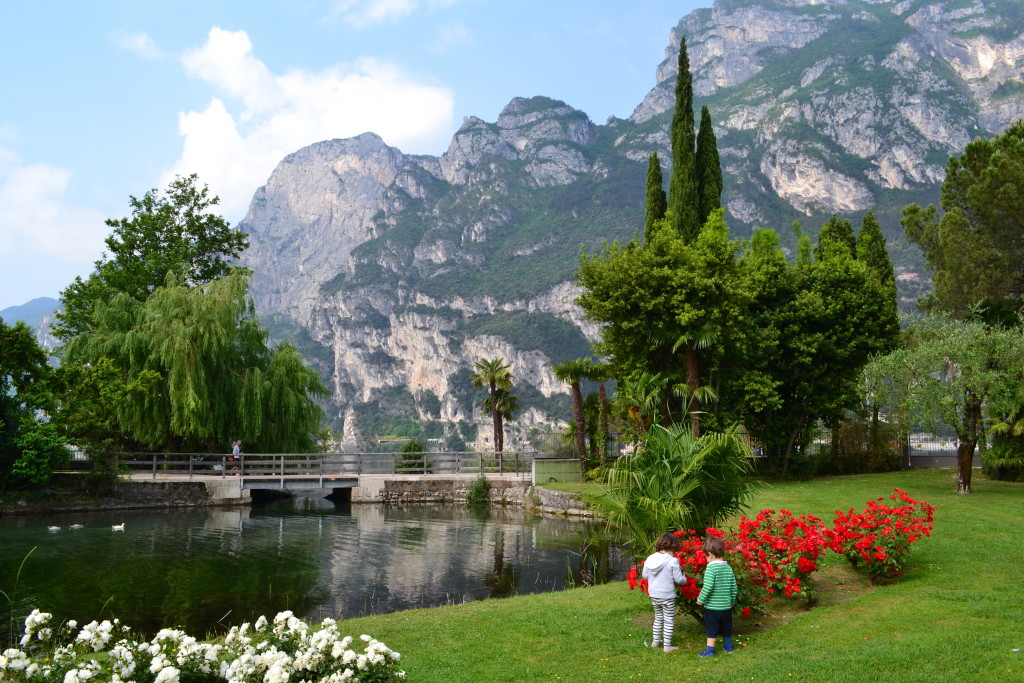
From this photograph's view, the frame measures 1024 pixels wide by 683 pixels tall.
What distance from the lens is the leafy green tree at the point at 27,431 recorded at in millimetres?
22250

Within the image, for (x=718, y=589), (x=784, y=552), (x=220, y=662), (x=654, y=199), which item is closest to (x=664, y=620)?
(x=718, y=589)

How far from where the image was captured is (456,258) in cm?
19038

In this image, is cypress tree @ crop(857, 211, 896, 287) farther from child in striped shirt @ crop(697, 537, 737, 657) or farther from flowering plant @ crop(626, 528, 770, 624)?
child in striped shirt @ crop(697, 537, 737, 657)

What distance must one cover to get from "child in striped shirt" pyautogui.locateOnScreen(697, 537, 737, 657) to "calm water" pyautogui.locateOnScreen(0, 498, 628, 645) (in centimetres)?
580

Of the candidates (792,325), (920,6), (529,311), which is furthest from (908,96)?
(792,325)

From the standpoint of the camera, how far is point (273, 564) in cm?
1537

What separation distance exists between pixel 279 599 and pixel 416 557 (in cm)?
442

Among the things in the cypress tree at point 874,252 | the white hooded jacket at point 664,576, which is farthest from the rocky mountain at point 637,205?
the white hooded jacket at point 664,576

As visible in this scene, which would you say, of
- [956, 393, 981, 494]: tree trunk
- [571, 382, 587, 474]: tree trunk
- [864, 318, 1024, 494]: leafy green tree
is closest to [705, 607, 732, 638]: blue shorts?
[864, 318, 1024, 494]: leafy green tree

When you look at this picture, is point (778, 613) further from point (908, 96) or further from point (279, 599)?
point (908, 96)

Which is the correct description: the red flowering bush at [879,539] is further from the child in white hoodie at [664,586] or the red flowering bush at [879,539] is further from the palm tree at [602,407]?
the palm tree at [602,407]

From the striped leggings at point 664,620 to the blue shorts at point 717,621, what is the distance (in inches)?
13.7

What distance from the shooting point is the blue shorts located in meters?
6.91

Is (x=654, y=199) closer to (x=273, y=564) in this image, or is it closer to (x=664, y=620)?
(x=273, y=564)
